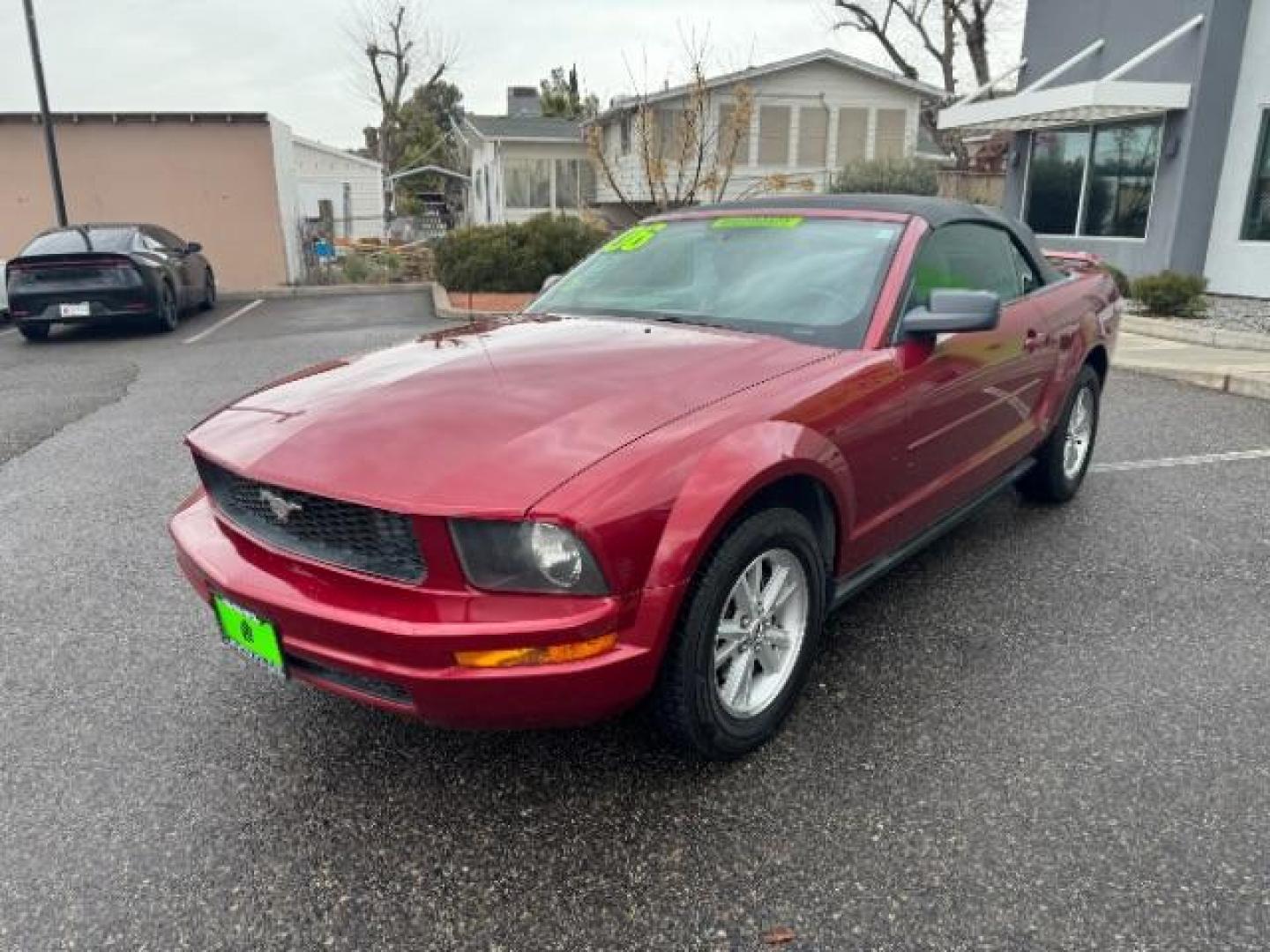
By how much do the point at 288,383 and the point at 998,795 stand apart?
Result: 2390mm

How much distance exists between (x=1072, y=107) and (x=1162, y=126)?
147 centimetres

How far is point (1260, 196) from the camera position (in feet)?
38.5

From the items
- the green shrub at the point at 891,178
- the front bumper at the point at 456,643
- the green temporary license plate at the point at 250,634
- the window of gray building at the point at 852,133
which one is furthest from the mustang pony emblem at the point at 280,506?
the window of gray building at the point at 852,133

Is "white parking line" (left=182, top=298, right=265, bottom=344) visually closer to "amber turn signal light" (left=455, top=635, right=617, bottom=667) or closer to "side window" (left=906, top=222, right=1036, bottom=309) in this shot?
"side window" (left=906, top=222, right=1036, bottom=309)

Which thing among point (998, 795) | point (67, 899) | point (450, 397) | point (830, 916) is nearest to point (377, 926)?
point (67, 899)

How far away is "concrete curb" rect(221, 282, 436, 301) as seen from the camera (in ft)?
54.4

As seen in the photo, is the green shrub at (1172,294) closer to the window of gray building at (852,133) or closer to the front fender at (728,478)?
the front fender at (728,478)

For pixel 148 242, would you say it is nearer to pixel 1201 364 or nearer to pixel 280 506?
pixel 280 506

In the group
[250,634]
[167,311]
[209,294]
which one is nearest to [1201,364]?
[250,634]

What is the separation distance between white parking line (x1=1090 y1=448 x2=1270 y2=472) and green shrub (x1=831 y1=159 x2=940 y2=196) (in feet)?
55.0

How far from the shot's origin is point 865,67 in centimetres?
2705

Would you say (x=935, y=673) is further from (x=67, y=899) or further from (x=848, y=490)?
(x=67, y=899)

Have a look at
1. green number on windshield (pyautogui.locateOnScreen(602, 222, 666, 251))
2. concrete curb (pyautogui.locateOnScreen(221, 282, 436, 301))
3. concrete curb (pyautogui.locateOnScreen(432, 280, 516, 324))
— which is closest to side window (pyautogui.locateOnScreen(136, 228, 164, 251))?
concrete curb (pyautogui.locateOnScreen(432, 280, 516, 324))

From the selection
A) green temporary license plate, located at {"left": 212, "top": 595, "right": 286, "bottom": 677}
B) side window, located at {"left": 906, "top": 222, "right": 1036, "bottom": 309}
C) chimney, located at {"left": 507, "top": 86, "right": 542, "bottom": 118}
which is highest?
chimney, located at {"left": 507, "top": 86, "right": 542, "bottom": 118}
